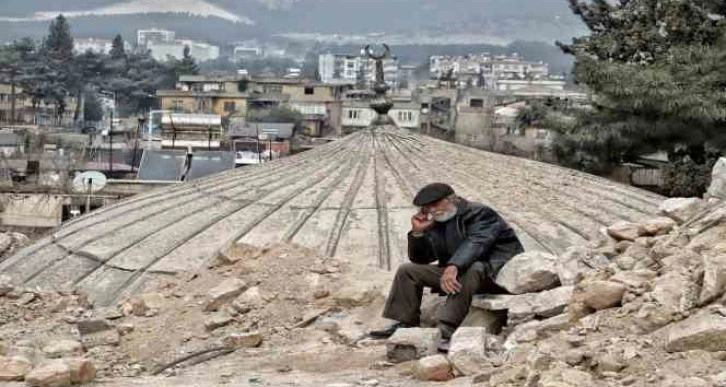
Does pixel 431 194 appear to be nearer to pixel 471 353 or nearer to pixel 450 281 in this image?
pixel 450 281

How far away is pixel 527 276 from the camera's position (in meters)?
10.5

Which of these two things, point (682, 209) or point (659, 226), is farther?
point (682, 209)

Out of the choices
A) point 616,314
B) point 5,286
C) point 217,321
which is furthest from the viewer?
point 5,286

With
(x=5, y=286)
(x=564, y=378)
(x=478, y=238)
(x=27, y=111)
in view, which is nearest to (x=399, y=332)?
(x=478, y=238)

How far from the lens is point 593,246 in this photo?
10.9 m

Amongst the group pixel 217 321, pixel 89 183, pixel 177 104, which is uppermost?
pixel 217 321

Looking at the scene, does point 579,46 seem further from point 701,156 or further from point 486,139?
point 486,139

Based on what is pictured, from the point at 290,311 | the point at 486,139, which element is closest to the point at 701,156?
the point at 290,311

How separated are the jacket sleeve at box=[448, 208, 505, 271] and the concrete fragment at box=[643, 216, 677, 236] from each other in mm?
1174

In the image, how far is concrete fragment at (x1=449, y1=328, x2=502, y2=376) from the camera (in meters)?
8.83

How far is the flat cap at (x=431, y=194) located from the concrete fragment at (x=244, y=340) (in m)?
1.95

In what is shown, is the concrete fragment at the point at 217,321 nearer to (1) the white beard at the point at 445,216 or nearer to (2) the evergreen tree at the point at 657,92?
(1) the white beard at the point at 445,216

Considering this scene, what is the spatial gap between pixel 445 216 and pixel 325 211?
5667 millimetres

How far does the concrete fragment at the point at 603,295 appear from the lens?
909 cm
